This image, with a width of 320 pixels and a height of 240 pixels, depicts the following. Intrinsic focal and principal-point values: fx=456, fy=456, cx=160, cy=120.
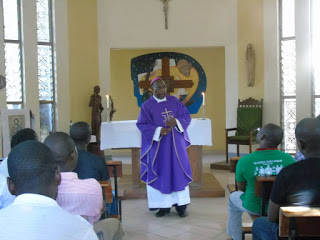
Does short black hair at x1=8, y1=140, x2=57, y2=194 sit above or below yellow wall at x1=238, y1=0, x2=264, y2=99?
below

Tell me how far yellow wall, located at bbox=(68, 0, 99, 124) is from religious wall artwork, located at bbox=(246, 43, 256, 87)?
3.05 meters

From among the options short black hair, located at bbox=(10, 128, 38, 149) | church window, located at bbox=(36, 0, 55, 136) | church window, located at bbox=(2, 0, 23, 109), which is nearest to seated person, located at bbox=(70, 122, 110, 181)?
short black hair, located at bbox=(10, 128, 38, 149)

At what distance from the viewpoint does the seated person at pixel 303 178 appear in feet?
8.08

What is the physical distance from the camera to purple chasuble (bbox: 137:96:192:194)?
17.1 feet

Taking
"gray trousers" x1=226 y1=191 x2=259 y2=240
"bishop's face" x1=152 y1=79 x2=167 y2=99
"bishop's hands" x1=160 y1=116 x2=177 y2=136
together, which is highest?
"bishop's face" x1=152 y1=79 x2=167 y2=99

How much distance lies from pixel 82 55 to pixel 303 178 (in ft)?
23.6

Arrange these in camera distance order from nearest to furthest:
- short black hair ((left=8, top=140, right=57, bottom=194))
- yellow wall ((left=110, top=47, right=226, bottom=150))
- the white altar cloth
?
short black hair ((left=8, top=140, right=57, bottom=194))
the white altar cloth
yellow wall ((left=110, top=47, right=226, bottom=150))

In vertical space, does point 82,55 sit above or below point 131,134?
above

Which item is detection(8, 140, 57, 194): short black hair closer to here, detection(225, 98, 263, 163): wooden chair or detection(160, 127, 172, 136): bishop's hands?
detection(160, 127, 172, 136): bishop's hands

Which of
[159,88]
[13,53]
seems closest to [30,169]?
[159,88]

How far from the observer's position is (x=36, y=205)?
138 centimetres

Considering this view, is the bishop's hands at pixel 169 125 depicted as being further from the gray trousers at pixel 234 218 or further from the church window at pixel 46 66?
the church window at pixel 46 66

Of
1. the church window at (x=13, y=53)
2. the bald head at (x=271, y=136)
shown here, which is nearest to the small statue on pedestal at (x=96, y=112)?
the church window at (x=13, y=53)

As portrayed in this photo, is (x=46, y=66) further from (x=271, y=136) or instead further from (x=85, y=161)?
(x=271, y=136)
